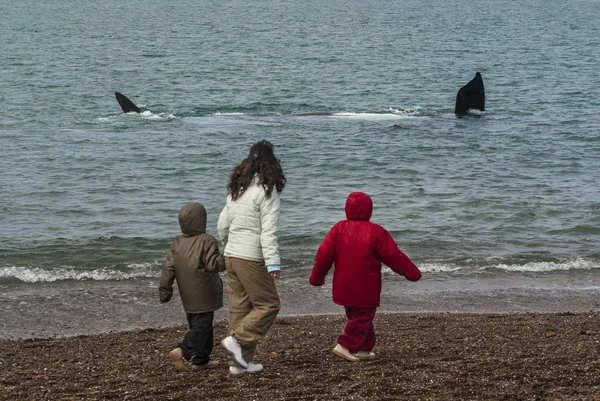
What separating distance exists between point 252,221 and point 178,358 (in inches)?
53.2

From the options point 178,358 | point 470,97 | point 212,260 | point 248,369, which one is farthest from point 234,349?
point 470,97

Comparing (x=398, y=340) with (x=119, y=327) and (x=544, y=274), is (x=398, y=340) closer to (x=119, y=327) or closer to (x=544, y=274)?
(x=119, y=327)

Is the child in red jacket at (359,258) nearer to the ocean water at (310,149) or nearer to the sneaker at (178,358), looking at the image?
the sneaker at (178,358)

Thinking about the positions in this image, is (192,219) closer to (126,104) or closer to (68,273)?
(68,273)

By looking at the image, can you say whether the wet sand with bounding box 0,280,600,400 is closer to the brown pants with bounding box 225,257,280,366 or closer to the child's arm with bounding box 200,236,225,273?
the brown pants with bounding box 225,257,280,366

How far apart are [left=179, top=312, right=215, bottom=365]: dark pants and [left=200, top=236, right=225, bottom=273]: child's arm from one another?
0.45m

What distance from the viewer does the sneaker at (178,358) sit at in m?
7.91

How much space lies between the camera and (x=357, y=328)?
8.01 meters

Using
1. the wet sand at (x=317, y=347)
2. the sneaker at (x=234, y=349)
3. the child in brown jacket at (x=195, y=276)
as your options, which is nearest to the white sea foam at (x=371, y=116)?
the wet sand at (x=317, y=347)

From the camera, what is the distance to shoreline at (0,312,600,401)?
702 cm

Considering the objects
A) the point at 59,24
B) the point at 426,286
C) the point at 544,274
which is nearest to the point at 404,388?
the point at 426,286

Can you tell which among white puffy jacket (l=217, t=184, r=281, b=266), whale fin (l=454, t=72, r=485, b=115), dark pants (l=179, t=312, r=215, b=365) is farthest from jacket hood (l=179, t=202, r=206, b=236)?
whale fin (l=454, t=72, r=485, b=115)

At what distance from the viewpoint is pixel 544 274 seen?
14344 millimetres

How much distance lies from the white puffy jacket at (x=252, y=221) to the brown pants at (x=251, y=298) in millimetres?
89
